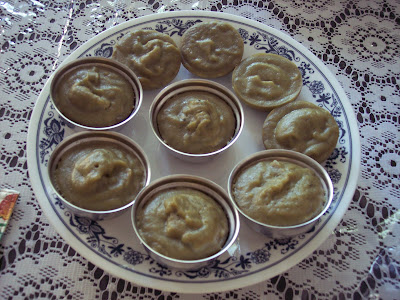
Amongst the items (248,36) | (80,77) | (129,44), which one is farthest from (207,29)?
(80,77)

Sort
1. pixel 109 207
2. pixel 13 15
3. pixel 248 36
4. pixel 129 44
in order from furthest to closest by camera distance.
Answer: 1. pixel 13 15
2. pixel 248 36
3. pixel 129 44
4. pixel 109 207

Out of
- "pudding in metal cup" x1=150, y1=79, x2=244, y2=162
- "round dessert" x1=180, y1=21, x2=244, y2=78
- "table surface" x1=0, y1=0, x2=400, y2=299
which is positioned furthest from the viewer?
"round dessert" x1=180, y1=21, x2=244, y2=78

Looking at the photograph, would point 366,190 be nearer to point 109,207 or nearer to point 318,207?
point 318,207

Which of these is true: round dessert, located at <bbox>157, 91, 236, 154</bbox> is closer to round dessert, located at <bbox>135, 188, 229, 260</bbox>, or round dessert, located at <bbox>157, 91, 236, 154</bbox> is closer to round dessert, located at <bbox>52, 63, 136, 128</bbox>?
round dessert, located at <bbox>52, 63, 136, 128</bbox>

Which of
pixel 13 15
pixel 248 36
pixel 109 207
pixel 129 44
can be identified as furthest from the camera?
pixel 13 15

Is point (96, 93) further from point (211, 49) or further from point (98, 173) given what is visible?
point (211, 49)

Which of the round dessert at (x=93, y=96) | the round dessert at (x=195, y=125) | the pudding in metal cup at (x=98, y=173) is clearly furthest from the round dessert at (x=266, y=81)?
the pudding in metal cup at (x=98, y=173)

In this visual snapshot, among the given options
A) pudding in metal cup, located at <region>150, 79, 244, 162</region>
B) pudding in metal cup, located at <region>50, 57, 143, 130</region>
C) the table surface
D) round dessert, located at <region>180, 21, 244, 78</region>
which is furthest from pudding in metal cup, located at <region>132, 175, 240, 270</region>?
round dessert, located at <region>180, 21, 244, 78</region>
